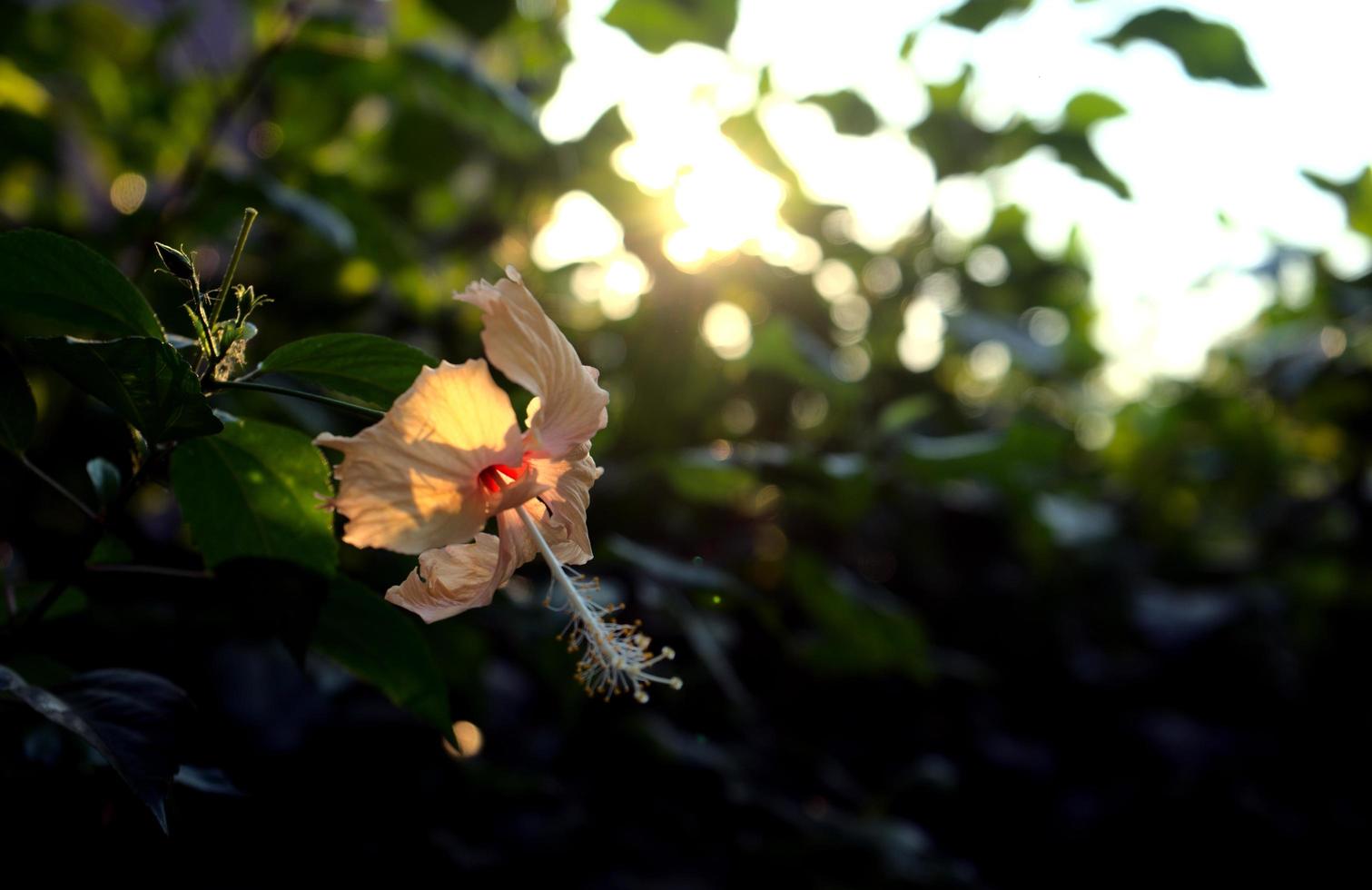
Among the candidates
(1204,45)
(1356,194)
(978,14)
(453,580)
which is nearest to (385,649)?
(453,580)

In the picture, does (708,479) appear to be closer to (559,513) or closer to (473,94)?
(559,513)

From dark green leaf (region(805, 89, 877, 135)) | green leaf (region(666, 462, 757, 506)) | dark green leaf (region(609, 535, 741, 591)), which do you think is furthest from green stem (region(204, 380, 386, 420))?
dark green leaf (region(805, 89, 877, 135))

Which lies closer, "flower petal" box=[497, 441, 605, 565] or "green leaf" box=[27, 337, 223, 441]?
"green leaf" box=[27, 337, 223, 441]

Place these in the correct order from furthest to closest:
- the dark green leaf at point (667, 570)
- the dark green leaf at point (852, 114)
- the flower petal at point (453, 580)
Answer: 1. the dark green leaf at point (852, 114)
2. the dark green leaf at point (667, 570)
3. the flower petal at point (453, 580)

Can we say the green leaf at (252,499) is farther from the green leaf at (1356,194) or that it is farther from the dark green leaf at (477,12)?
the green leaf at (1356,194)

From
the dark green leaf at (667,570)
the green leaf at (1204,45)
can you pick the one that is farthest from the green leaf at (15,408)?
the green leaf at (1204,45)

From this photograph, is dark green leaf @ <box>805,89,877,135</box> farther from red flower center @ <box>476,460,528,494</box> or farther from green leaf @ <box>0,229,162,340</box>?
green leaf @ <box>0,229,162,340</box>

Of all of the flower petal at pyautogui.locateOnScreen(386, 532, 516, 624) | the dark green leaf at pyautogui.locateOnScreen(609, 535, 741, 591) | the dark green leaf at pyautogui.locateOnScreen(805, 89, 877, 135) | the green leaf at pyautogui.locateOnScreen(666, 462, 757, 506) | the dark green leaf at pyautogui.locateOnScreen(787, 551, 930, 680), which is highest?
the dark green leaf at pyautogui.locateOnScreen(805, 89, 877, 135)
